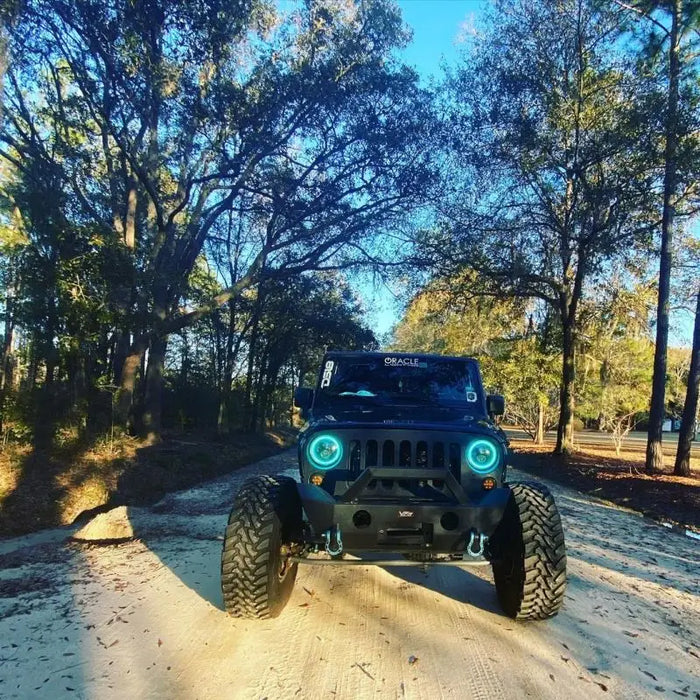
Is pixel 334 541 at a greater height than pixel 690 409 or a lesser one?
lesser

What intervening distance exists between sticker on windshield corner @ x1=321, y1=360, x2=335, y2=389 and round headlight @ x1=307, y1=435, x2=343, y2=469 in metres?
1.38

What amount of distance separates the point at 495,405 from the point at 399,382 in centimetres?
97

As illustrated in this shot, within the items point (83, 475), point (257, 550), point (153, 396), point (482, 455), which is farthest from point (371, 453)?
point (153, 396)

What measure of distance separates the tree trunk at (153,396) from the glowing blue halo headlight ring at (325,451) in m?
14.8

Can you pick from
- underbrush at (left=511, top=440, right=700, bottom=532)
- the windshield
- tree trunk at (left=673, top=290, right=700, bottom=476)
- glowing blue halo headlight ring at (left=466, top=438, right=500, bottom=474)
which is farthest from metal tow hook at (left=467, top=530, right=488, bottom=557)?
tree trunk at (left=673, top=290, right=700, bottom=476)

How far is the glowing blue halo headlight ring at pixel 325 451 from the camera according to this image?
4.39 meters

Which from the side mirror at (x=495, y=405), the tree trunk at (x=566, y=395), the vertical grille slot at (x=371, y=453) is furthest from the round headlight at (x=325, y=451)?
the tree trunk at (x=566, y=395)

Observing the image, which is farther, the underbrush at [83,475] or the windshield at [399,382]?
the underbrush at [83,475]

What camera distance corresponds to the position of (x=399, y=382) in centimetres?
573

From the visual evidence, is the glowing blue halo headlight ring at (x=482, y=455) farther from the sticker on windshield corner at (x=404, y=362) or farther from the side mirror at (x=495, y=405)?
the sticker on windshield corner at (x=404, y=362)

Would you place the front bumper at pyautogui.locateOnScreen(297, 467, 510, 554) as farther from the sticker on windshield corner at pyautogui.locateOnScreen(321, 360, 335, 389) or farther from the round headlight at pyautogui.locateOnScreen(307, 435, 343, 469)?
the sticker on windshield corner at pyautogui.locateOnScreen(321, 360, 335, 389)

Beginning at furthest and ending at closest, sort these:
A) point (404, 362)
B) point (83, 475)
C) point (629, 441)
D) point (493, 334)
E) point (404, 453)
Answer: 1. point (629, 441)
2. point (493, 334)
3. point (83, 475)
4. point (404, 362)
5. point (404, 453)

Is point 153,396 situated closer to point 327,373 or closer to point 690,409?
point 327,373

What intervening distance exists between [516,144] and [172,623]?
14.7 m
